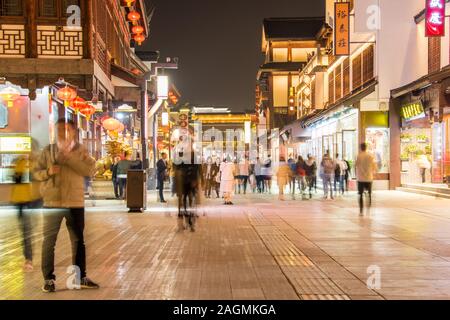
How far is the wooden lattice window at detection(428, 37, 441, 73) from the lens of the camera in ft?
78.3

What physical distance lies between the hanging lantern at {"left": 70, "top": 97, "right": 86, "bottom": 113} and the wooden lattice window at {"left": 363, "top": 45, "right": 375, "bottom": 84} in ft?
47.6

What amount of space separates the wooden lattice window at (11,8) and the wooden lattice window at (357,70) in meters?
18.6

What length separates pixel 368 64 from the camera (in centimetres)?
→ 2930

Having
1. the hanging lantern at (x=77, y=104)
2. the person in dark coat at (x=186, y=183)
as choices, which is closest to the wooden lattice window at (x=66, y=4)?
the hanging lantern at (x=77, y=104)

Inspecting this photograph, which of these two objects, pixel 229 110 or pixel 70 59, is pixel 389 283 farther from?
pixel 229 110

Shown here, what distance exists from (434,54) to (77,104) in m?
14.5

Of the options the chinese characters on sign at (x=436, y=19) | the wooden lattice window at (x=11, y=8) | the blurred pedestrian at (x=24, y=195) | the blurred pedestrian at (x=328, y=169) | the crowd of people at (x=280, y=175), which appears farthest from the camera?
the blurred pedestrian at (x=328, y=169)

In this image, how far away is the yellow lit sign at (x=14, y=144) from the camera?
1889 cm

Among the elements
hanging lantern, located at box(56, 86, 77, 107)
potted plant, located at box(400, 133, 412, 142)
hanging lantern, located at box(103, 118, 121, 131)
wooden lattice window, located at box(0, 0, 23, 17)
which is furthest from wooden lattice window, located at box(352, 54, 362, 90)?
wooden lattice window, located at box(0, 0, 23, 17)

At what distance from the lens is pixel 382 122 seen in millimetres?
28156

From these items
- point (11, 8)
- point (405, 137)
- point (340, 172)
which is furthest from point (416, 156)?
point (11, 8)

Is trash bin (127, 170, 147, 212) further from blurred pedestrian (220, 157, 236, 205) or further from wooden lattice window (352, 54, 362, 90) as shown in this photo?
wooden lattice window (352, 54, 362, 90)

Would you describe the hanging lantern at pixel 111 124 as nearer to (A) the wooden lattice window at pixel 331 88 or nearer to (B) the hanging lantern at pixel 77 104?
(B) the hanging lantern at pixel 77 104

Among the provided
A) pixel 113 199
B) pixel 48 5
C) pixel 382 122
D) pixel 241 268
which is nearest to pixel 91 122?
pixel 113 199
